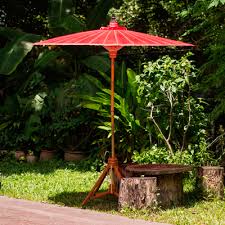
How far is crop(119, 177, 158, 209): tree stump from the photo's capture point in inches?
278

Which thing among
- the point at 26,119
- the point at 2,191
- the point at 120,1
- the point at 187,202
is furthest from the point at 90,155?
the point at 120,1

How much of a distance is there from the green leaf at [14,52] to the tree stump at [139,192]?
531 cm

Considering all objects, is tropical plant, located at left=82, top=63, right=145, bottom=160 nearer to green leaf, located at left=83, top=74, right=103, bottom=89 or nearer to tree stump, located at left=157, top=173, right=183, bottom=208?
green leaf, located at left=83, top=74, right=103, bottom=89

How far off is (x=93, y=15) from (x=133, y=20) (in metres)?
2.92

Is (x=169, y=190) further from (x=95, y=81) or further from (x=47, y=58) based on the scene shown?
(x=47, y=58)

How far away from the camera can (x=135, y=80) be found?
1009 centimetres

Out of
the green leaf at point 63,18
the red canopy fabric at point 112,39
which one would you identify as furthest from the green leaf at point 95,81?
the red canopy fabric at point 112,39

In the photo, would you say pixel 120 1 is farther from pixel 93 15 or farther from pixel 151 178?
pixel 151 178

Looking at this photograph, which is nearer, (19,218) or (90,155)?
(19,218)

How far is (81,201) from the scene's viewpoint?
315 inches

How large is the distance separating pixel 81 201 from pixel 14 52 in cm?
497

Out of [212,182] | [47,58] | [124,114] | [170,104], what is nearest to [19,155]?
[47,58]

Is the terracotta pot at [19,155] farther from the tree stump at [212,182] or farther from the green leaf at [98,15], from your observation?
the tree stump at [212,182]

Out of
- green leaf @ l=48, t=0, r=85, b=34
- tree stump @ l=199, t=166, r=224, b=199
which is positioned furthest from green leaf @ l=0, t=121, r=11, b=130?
tree stump @ l=199, t=166, r=224, b=199
